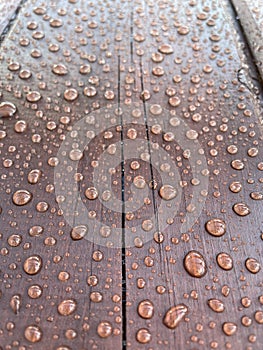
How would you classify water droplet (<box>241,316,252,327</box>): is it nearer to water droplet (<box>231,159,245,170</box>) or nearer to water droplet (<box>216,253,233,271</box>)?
water droplet (<box>216,253,233,271</box>)

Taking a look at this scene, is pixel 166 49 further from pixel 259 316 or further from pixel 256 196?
pixel 259 316

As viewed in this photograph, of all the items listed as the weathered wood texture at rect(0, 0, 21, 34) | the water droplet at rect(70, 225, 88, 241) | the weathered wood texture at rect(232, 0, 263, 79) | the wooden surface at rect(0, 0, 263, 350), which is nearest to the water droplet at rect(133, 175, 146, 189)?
the wooden surface at rect(0, 0, 263, 350)

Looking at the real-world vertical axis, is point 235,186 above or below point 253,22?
below

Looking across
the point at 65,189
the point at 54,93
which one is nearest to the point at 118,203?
the point at 65,189

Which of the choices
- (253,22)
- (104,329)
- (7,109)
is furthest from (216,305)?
(253,22)

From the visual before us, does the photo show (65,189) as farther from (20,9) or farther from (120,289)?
(20,9)

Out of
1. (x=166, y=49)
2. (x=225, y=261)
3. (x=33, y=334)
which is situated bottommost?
(x=33, y=334)
